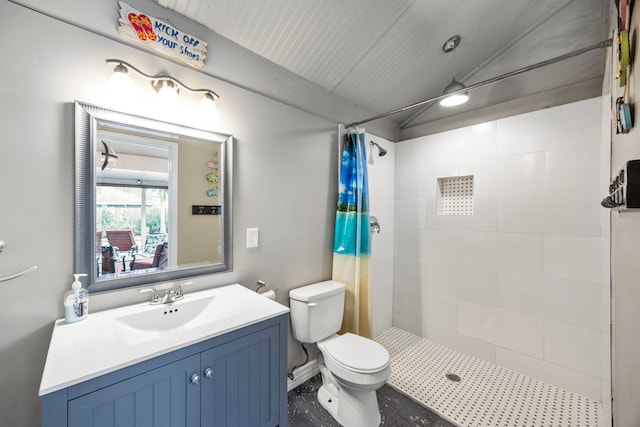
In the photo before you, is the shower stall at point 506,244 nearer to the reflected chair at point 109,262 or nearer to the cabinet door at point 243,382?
the cabinet door at point 243,382

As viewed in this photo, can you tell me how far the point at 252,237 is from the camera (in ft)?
5.59

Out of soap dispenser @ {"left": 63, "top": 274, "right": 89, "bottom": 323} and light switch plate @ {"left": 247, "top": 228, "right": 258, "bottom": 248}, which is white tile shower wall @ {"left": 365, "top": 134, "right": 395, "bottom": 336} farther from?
soap dispenser @ {"left": 63, "top": 274, "right": 89, "bottom": 323}

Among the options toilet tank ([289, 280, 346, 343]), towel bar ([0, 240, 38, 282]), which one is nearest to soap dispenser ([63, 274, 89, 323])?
towel bar ([0, 240, 38, 282])

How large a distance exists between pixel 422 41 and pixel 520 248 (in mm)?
1783

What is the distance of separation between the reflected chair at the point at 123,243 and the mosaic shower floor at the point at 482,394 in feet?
6.44

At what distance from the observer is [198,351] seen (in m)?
0.98

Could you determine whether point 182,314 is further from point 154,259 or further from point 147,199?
point 147,199

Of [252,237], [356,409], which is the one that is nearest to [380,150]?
[252,237]

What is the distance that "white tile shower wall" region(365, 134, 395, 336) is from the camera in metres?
2.52

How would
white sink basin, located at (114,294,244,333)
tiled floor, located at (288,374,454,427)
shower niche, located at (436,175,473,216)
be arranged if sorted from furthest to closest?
shower niche, located at (436,175,473,216)
tiled floor, located at (288,374,454,427)
white sink basin, located at (114,294,244,333)

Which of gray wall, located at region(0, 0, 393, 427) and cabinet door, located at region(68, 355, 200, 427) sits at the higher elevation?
gray wall, located at region(0, 0, 393, 427)

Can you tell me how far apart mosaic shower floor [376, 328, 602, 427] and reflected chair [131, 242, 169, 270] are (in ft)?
5.97

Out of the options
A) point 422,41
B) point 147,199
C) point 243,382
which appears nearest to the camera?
point 243,382

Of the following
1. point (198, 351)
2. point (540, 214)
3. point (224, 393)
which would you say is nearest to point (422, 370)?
point (540, 214)
